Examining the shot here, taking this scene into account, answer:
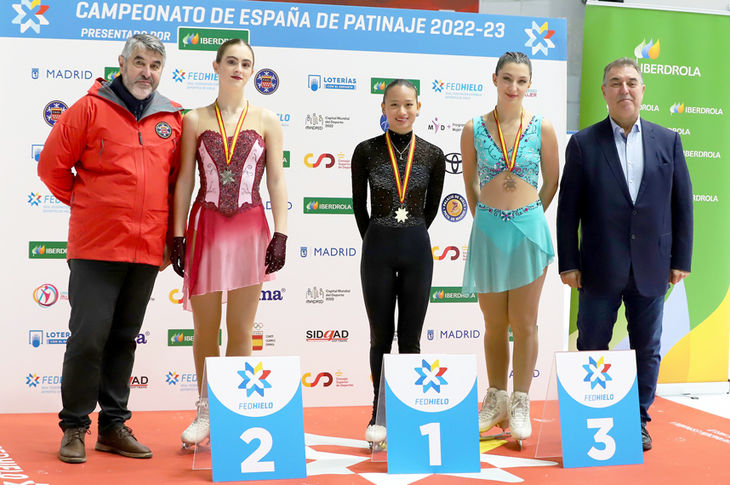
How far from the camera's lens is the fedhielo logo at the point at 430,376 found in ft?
10.4

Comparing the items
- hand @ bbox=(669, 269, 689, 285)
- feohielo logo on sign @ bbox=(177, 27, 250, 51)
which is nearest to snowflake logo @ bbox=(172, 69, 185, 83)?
feohielo logo on sign @ bbox=(177, 27, 250, 51)

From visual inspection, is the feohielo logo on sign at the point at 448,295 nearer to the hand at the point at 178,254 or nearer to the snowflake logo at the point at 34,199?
the hand at the point at 178,254

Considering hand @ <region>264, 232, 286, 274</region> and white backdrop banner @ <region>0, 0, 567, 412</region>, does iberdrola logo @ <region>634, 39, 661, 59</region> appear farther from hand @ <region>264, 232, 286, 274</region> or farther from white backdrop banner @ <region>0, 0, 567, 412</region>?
hand @ <region>264, 232, 286, 274</region>

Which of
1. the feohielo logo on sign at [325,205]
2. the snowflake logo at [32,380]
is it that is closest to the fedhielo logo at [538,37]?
the feohielo logo on sign at [325,205]

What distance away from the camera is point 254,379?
3.04 m

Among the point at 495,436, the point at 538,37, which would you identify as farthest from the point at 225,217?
the point at 538,37

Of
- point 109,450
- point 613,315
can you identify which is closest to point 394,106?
point 613,315

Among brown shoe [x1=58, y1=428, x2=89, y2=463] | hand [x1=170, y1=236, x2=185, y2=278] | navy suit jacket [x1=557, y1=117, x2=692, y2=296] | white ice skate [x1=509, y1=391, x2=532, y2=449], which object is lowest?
brown shoe [x1=58, y1=428, x2=89, y2=463]

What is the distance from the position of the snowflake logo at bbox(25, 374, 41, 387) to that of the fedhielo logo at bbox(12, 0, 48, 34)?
1.82 meters

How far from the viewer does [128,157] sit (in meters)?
3.19

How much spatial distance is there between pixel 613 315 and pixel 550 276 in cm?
121

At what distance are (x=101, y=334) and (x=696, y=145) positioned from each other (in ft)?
12.6

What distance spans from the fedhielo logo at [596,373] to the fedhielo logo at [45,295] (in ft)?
9.08

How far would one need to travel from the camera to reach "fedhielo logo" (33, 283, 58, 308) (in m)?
4.21
